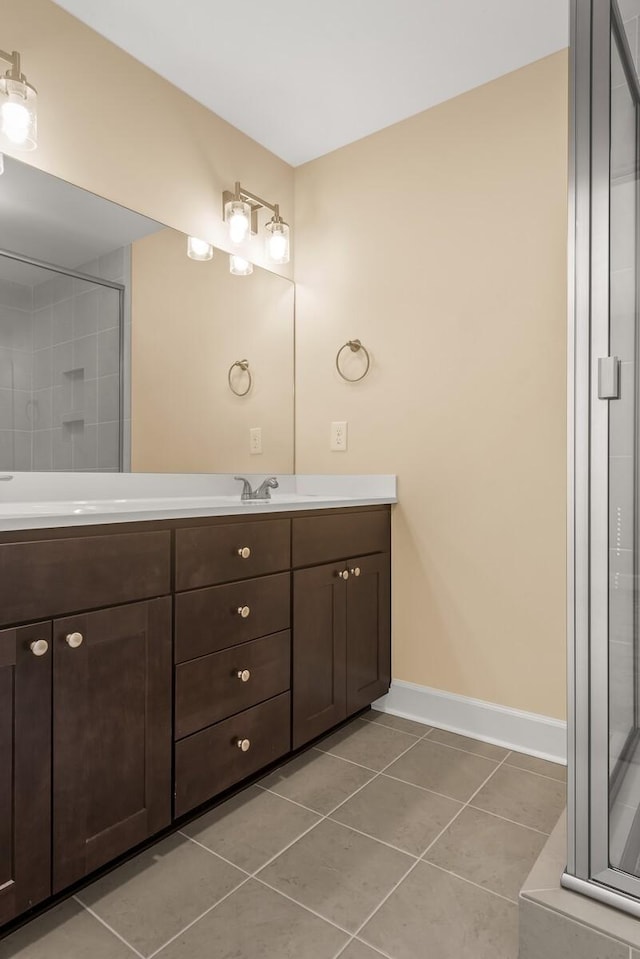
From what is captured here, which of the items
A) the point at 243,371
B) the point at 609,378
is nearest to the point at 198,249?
the point at 243,371

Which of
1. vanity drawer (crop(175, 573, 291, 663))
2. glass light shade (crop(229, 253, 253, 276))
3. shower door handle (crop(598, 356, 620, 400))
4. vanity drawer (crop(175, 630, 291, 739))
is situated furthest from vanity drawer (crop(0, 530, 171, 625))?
glass light shade (crop(229, 253, 253, 276))

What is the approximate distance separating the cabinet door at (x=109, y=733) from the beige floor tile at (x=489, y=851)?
703mm

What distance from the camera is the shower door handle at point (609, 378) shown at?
3.41 ft

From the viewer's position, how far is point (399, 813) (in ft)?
5.21

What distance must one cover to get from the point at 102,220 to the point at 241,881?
192cm

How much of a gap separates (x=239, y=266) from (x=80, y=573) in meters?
1.60

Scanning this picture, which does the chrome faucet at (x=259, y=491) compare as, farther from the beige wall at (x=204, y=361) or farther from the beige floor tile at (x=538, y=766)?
the beige floor tile at (x=538, y=766)

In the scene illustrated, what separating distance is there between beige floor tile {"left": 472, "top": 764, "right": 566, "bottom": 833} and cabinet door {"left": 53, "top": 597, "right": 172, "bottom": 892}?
0.92m

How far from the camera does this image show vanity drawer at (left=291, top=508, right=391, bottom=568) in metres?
1.85

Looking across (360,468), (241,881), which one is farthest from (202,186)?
(241,881)

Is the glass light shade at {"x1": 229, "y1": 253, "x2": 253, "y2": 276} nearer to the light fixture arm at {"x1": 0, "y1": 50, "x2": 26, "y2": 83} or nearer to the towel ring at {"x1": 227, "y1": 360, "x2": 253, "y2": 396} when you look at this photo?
the towel ring at {"x1": 227, "y1": 360, "x2": 253, "y2": 396}

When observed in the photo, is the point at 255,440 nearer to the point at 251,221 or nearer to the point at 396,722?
the point at 251,221

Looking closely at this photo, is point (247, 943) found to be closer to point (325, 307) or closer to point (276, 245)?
point (325, 307)

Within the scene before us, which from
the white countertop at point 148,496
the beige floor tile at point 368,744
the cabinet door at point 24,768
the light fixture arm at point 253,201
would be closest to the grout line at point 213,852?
the cabinet door at point 24,768
